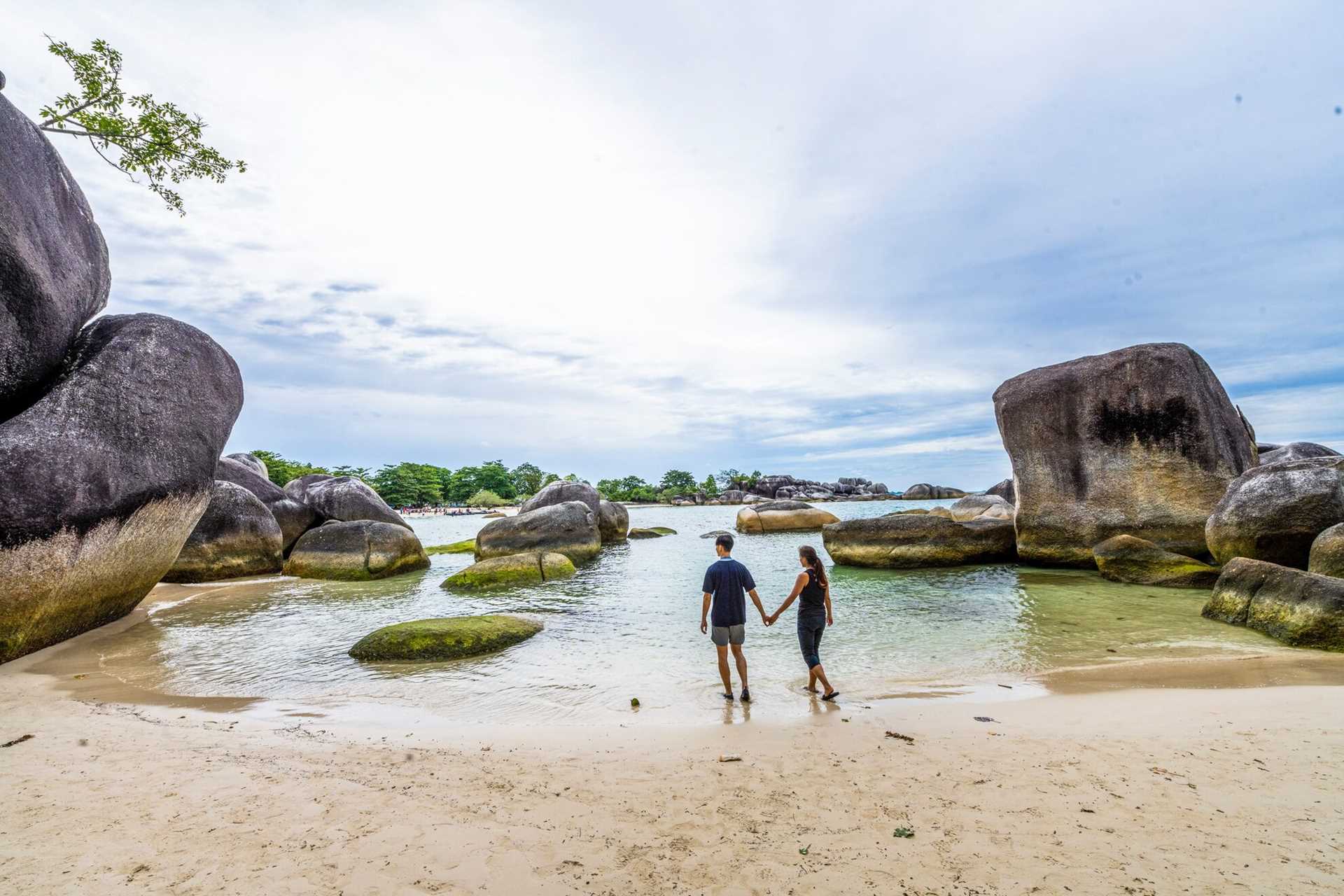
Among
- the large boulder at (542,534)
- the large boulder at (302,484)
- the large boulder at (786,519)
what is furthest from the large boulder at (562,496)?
the large boulder at (786,519)

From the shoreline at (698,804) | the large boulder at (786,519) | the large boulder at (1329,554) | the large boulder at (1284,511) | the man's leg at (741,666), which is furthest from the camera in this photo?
the large boulder at (786,519)

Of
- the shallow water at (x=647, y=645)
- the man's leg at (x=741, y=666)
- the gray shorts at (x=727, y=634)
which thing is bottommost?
the shallow water at (x=647, y=645)

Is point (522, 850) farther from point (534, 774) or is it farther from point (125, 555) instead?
point (125, 555)

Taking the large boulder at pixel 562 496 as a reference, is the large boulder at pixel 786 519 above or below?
below

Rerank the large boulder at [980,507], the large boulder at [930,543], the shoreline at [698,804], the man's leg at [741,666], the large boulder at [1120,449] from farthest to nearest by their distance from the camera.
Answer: the large boulder at [980,507] < the large boulder at [930,543] < the large boulder at [1120,449] < the man's leg at [741,666] < the shoreline at [698,804]

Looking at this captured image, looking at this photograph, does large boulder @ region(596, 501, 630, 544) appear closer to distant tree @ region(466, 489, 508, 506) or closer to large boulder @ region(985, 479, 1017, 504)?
large boulder @ region(985, 479, 1017, 504)

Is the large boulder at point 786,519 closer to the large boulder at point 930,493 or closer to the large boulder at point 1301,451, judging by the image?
the large boulder at point 1301,451

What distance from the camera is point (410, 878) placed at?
319 centimetres

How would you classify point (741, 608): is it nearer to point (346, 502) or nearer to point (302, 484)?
point (346, 502)

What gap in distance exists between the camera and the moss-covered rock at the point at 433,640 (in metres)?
8.52

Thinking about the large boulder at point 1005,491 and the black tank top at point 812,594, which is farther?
the large boulder at point 1005,491

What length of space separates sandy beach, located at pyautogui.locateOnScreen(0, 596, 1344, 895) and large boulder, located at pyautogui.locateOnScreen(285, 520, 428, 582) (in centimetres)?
1126

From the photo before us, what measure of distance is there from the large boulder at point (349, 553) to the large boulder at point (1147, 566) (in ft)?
59.7

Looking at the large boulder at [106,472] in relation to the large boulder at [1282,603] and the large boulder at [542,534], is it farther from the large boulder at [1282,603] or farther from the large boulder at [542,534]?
the large boulder at [1282,603]
